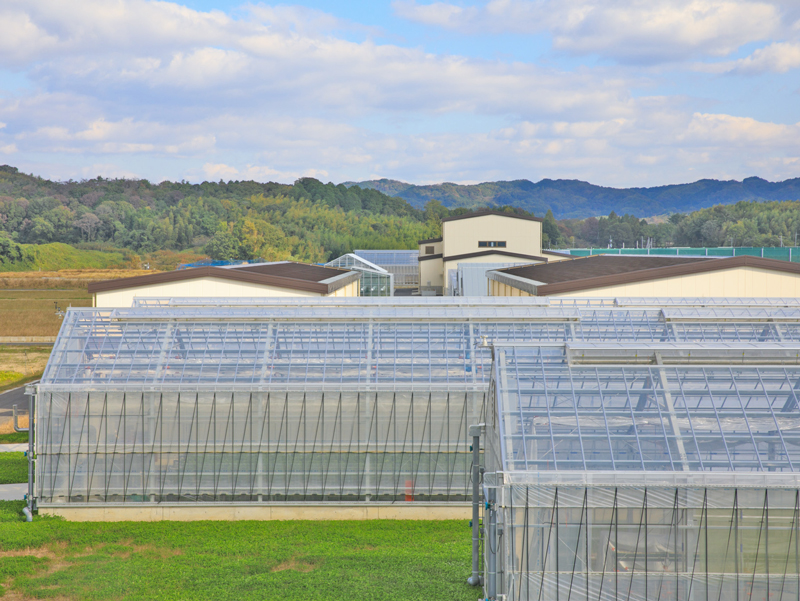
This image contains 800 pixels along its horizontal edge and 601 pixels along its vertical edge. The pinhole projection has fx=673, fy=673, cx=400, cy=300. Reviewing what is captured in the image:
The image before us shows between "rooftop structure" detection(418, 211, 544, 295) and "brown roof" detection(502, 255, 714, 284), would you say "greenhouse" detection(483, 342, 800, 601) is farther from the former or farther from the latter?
"rooftop structure" detection(418, 211, 544, 295)

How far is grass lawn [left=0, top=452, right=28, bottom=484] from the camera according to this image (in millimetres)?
23156

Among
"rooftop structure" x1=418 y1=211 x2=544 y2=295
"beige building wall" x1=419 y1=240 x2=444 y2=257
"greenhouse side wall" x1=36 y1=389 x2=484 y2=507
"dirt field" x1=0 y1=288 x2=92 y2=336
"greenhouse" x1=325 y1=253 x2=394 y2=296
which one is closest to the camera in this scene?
"greenhouse side wall" x1=36 y1=389 x2=484 y2=507

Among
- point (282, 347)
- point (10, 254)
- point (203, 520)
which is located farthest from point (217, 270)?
point (10, 254)

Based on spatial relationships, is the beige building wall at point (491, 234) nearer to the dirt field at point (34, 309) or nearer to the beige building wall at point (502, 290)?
the beige building wall at point (502, 290)

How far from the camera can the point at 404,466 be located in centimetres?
1931

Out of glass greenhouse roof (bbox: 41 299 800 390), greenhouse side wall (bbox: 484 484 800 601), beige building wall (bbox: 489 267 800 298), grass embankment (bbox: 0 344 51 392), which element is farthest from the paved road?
greenhouse side wall (bbox: 484 484 800 601)

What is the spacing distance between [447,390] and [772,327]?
14214mm

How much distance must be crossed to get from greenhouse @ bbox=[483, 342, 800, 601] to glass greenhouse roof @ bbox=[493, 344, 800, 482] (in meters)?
0.03

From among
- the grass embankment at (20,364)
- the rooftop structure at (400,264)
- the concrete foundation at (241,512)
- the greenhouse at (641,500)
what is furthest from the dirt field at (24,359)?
the rooftop structure at (400,264)

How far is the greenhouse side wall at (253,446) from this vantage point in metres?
19.2

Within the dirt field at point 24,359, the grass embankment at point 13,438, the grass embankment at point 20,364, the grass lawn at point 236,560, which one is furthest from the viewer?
the dirt field at point 24,359

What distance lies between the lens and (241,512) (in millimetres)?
19078

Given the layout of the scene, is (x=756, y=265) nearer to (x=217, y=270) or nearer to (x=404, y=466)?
(x=404, y=466)

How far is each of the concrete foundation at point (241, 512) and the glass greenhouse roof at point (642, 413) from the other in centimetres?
693
